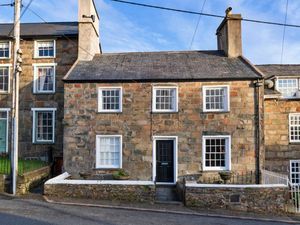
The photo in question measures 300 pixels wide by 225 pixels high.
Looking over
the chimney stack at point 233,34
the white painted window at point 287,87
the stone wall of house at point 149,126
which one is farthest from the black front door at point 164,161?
the white painted window at point 287,87

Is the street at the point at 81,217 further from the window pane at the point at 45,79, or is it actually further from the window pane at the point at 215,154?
the window pane at the point at 45,79

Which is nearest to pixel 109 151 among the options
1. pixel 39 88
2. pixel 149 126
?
pixel 149 126

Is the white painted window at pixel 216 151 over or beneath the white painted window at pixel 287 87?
beneath

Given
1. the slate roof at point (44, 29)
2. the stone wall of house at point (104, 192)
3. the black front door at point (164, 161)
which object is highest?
the slate roof at point (44, 29)

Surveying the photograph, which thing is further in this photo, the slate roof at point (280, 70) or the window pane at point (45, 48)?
the slate roof at point (280, 70)

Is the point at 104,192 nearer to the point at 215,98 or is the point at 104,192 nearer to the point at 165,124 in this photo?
the point at 165,124

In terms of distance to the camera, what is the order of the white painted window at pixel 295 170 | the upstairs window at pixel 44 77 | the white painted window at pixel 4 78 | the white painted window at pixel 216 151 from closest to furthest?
the white painted window at pixel 216 151 < the white painted window at pixel 295 170 < the upstairs window at pixel 44 77 < the white painted window at pixel 4 78

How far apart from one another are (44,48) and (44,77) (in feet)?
6.22

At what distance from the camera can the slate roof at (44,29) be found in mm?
21984

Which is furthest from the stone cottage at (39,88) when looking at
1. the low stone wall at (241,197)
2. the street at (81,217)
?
the low stone wall at (241,197)

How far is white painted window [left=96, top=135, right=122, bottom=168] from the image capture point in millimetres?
17438

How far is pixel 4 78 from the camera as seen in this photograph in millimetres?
22016

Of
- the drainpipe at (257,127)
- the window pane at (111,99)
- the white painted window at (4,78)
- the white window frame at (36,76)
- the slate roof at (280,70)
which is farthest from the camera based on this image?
the slate roof at (280,70)

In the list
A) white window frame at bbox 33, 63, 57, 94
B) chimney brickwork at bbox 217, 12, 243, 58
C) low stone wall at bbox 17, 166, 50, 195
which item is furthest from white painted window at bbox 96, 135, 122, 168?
chimney brickwork at bbox 217, 12, 243, 58
